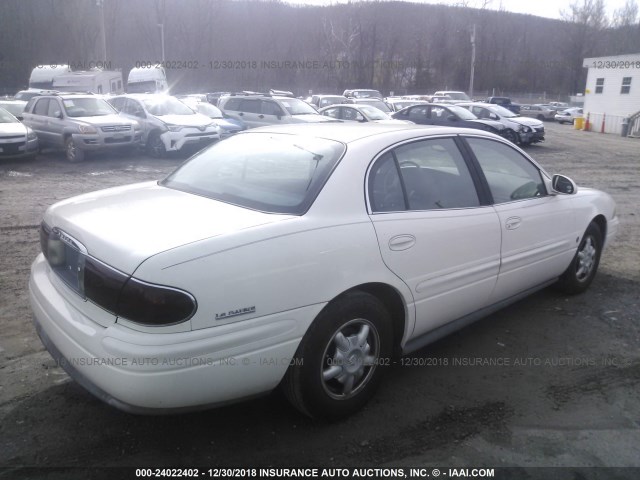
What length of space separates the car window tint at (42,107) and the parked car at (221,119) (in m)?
3.78

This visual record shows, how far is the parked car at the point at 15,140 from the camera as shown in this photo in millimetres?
13344

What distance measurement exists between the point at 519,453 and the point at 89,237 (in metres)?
2.45

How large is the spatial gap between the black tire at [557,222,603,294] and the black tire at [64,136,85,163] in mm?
12704

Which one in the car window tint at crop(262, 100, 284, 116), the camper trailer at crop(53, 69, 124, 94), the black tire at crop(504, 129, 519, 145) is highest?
the camper trailer at crop(53, 69, 124, 94)

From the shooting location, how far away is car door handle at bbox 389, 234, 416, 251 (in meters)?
3.05

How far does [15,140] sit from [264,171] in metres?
12.5

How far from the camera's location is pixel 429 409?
3.22 m

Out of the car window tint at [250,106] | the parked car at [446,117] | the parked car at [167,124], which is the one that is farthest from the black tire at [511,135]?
the parked car at [167,124]

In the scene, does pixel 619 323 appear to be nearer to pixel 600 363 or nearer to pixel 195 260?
pixel 600 363

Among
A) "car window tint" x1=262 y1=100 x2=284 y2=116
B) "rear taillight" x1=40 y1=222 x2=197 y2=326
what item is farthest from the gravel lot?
"car window tint" x1=262 y1=100 x2=284 y2=116

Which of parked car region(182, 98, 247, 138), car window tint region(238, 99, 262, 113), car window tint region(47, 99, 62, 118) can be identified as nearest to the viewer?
car window tint region(47, 99, 62, 118)

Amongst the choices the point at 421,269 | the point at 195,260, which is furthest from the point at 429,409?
the point at 195,260

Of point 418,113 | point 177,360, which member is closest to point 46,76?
point 418,113

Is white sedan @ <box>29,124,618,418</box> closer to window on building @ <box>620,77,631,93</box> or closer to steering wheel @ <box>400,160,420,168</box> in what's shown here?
steering wheel @ <box>400,160,420,168</box>
